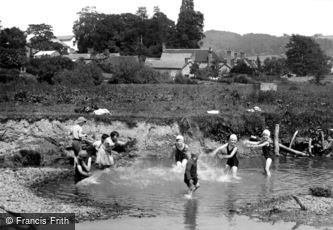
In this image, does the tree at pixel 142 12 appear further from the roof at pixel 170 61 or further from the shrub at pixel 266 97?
the shrub at pixel 266 97

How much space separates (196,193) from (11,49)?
5635 cm

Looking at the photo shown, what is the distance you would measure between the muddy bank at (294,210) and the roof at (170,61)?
66.8m

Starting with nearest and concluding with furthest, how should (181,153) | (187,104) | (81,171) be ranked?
(81,171) → (181,153) → (187,104)

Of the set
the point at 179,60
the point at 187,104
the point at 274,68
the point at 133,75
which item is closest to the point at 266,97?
the point at 187,104

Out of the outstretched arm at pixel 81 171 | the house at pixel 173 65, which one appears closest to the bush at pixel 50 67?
the house at pixel 173 65

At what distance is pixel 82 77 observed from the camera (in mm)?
48594

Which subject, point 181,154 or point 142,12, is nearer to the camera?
point 181,154

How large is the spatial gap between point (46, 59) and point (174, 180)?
49.6 m

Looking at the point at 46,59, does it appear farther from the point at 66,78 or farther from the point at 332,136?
the point at 332,136

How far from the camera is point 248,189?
829 inches

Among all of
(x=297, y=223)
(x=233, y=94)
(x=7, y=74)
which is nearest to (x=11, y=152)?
(x=297, y=223)

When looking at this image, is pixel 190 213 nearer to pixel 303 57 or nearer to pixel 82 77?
pixel 82 77

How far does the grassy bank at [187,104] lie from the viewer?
108 ft

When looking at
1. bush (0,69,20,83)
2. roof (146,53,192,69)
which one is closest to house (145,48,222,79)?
roof (146,53,192,69)
